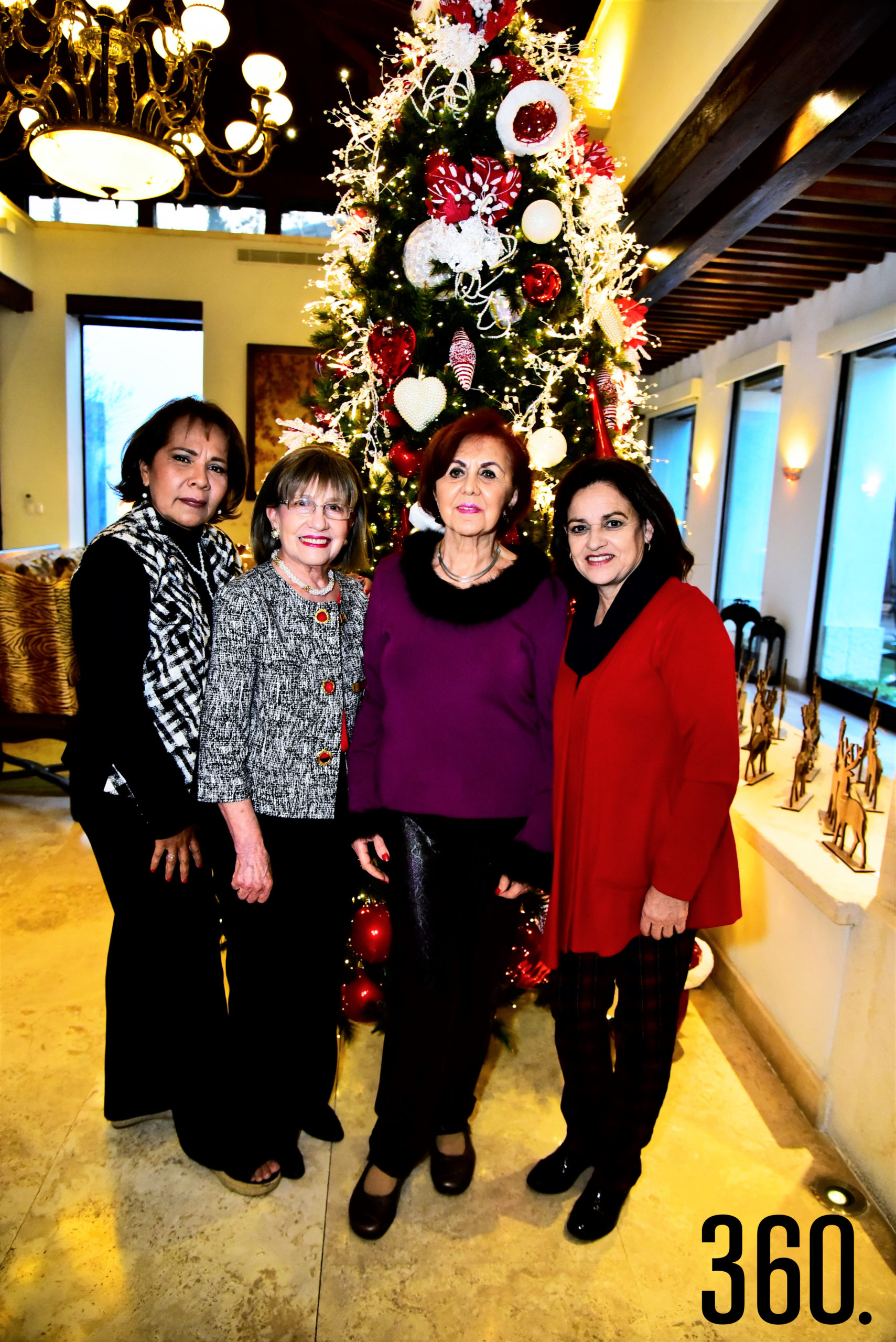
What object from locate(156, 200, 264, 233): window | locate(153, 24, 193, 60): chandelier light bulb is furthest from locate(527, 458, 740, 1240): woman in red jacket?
locate(156, 200, 264, 233): window

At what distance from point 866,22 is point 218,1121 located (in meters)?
3.52

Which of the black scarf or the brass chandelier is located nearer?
the black scarf

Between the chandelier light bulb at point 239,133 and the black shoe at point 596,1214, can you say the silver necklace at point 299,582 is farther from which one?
the chandelier light bulb at point 239,133

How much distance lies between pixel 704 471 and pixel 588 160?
7319mm

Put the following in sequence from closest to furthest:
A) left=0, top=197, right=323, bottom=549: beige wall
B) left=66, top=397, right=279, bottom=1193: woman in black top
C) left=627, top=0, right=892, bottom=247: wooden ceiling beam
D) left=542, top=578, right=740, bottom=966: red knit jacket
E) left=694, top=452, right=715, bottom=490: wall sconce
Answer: left=542, top=578, right=740, bottom=966: red knit jacket < left=66, top=397, right=279, bottom=1193: woman in black top < left=627, top=0, right=892, bottom=247: wooden ceiling beam < left=0, top=197, right=323, bottom=549: beige wall < left=694, top=452, right=715, bottom=490: wall sconce

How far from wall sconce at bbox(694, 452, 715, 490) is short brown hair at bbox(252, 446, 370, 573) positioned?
799cm

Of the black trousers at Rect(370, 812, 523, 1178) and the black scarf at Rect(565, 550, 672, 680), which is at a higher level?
the black scarf at Rect(565, 550, 672, 680)

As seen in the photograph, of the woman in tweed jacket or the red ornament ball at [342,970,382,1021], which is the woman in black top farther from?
the red ornament ball at [342,970,382,1021]

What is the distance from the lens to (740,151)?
11.5 ft

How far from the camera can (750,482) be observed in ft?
27.6

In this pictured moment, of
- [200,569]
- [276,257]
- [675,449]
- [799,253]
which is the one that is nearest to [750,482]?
[675,449]

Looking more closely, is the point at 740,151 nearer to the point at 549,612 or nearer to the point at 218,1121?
the point at 549,612

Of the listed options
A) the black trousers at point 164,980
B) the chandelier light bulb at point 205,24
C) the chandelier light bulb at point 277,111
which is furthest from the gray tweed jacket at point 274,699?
the chandelier light bulb at point 277,111

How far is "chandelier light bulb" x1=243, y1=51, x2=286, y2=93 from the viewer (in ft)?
13.5
